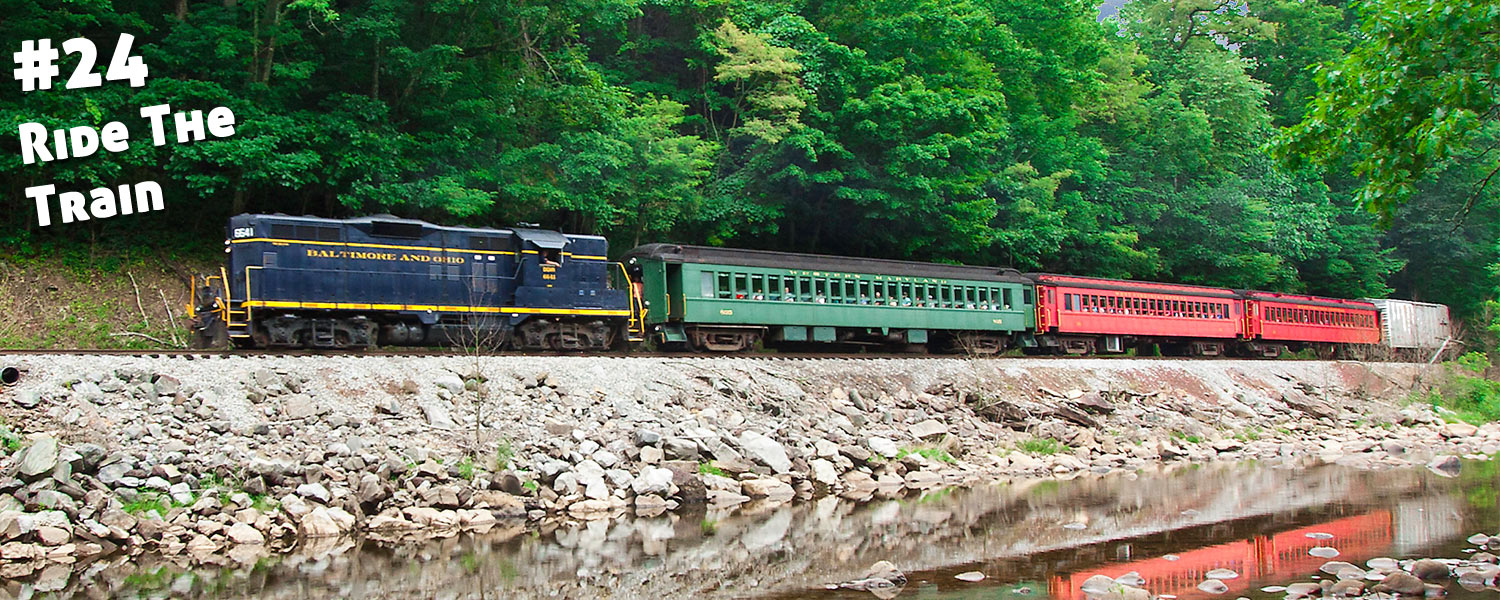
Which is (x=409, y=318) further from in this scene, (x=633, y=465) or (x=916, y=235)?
(x=916, y=235)

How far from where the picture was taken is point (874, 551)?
1300 cm

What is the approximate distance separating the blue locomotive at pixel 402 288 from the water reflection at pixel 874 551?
6094 mm

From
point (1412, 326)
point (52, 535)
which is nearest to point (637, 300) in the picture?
point (52, 535)

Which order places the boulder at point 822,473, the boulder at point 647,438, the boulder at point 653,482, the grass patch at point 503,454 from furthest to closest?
the boulder at point 822,473 < the boulder at point 647,438 < the boulder at point 653,482 < the grass patch at point 503,454

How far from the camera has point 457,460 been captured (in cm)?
1577

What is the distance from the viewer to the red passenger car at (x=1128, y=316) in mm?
33031

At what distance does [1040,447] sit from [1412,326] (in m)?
33.1

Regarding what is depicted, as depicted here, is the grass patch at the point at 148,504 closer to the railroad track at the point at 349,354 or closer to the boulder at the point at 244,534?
the boulder at the point at 244,534

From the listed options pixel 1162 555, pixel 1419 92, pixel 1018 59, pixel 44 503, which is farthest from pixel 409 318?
pixel 1018 59

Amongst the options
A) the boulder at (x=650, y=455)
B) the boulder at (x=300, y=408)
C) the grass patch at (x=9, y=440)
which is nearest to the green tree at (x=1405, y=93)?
the boulder at (x=650, y=455)

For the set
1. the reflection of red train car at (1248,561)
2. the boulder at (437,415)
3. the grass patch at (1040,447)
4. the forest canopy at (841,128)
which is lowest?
the grass patch at (1040,447)

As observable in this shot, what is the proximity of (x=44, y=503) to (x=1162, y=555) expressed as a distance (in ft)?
42.8

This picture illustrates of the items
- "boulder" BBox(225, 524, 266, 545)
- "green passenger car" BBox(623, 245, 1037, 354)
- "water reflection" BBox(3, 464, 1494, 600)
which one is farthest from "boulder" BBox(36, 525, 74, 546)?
"green passenger car" BBox(623, 245, 1037, 354)

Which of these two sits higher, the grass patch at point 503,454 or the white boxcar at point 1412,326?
the grass patch at point 503,454
